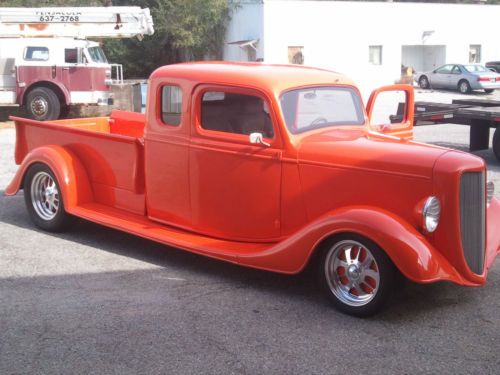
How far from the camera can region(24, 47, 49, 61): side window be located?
17625 millimetres

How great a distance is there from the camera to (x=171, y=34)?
3638 centimetres

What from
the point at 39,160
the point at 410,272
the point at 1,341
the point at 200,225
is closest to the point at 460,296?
the point at 410,272

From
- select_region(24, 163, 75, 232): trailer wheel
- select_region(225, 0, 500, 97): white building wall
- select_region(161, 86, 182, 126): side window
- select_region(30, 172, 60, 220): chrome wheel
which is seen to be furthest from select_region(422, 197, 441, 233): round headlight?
select_region(225, 0, 500, 97): white building wall

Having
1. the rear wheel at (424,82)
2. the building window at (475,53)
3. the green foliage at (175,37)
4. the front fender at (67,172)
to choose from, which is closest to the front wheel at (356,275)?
the front fender at (67,172)

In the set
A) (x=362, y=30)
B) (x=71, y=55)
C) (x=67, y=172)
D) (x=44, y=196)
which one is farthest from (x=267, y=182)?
(x=362, y=30)

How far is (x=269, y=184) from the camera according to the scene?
529cm

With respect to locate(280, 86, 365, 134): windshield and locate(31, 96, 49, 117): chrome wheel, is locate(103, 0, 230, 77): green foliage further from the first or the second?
locate(280, 86, 365, 134): windshield

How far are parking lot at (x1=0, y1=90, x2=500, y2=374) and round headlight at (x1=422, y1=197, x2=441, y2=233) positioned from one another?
25.2 inches

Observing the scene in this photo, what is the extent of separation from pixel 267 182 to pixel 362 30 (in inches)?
1224

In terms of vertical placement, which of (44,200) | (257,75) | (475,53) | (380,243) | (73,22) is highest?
(73,22)

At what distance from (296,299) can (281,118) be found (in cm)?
136

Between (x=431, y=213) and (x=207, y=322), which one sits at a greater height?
(x=431, y=213)

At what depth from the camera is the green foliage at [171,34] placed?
115ft

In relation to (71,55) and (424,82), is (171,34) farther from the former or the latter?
(71,55)
